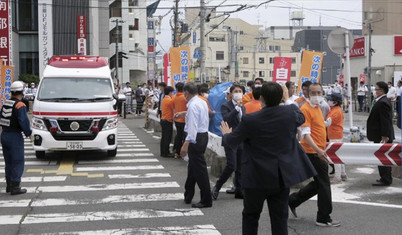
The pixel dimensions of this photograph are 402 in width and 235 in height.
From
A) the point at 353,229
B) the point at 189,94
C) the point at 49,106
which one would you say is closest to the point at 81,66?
the point at 49,106

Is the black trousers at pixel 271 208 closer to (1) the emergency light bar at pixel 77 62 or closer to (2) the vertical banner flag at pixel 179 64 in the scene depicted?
(1) the emergency light bar at pixel 77 62

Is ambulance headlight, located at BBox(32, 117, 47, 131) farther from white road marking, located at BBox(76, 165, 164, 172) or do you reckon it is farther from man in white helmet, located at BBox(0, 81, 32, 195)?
man in white helmet, located at BBox(0, 81, 32, 195)

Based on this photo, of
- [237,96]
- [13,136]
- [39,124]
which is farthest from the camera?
[39,124]

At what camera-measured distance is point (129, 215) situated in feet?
24.9

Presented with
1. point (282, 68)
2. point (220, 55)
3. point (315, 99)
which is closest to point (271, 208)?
point (315, 99)

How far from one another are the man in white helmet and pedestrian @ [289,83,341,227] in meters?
4.88

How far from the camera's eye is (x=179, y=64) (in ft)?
66.3

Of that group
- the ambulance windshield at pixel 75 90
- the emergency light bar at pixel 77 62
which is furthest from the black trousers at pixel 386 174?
the emergency light bar at pixel 77 62

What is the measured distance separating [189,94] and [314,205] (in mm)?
2612

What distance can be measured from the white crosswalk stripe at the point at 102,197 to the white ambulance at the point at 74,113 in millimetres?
543

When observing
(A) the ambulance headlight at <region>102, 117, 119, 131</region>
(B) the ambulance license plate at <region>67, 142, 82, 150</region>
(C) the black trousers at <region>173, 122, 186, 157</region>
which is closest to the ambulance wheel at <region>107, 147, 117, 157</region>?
(A) the ambulance headlight at <region>102, 117, 119, 131</region>

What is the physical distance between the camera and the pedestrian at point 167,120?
1390 centimetres

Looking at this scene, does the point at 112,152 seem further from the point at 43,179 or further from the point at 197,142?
the point at 197,142

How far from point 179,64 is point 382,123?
1167 centimetres
